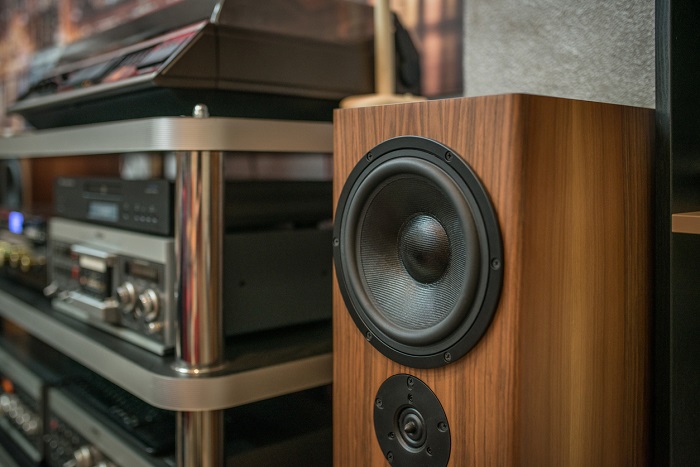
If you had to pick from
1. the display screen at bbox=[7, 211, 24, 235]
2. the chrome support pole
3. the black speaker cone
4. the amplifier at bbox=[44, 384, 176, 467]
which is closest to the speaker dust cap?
the black speaker cone

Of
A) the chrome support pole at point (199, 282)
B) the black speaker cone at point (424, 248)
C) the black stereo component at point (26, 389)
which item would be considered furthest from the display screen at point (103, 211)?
the black speaker cone at point (424, 248)

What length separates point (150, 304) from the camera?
90cm

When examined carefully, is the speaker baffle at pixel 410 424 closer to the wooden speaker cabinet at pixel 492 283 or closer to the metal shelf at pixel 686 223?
the wooden speaker cabinet at pixel 492 283

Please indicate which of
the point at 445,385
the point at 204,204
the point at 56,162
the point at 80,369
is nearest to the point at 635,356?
the point at 445,385

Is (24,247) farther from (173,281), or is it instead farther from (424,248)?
(424,248)

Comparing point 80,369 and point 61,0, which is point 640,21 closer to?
point 80,369

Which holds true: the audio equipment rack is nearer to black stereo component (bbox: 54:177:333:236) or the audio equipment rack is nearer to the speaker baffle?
black stereo component (bbox: 54:177:333:236)

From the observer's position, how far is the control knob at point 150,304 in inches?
35.2

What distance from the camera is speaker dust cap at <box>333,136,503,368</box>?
22.5 inches

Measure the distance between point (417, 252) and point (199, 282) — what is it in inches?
12.1

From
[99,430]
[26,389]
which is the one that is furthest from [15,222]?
[99,430]

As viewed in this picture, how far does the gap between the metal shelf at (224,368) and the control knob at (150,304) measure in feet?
0.19

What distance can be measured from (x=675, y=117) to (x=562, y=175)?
18 centimetres

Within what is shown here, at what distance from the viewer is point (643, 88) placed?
829 mm
